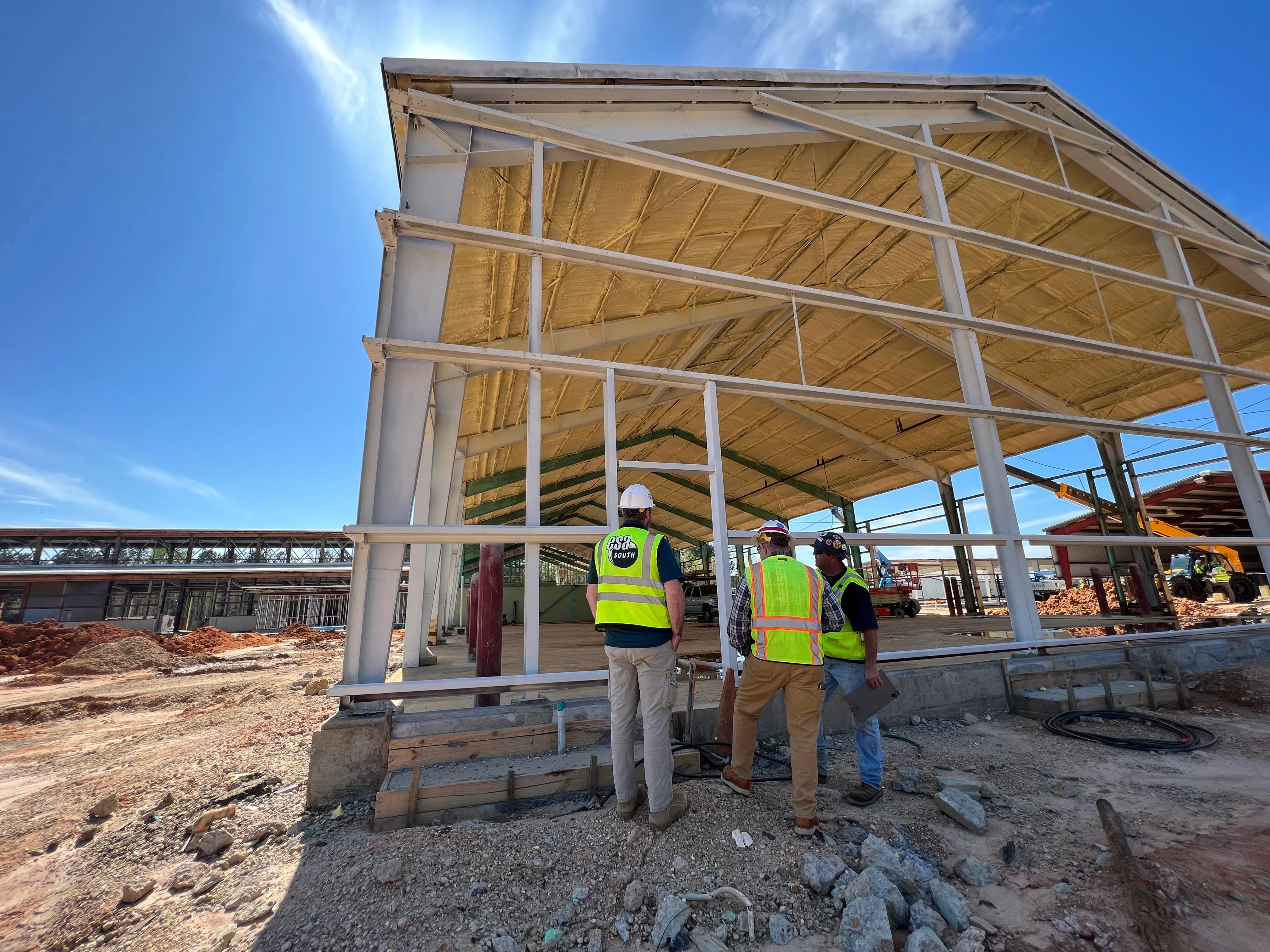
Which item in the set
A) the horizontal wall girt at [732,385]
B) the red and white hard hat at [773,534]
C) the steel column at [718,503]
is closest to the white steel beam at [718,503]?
the steel column at [718,503]

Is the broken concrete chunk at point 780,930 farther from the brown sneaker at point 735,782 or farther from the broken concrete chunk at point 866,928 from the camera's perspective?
the brown sneaker at point 735,782

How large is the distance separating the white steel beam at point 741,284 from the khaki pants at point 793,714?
12.7 ft

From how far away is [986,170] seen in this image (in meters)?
7.32

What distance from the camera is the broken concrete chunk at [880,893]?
228cm

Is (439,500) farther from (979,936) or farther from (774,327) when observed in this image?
(979,936)

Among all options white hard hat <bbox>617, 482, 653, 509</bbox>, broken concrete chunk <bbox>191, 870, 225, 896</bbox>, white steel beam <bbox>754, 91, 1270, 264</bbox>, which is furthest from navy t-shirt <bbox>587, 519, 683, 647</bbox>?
white steel beam <bbox>754, 91, 1270, 264</bbox>

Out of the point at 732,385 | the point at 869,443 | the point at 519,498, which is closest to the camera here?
the point at 732,385

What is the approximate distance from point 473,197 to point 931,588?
47.5 metres

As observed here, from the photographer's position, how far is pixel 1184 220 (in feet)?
29.2

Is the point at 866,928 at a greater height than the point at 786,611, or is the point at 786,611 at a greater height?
the point at 786,611

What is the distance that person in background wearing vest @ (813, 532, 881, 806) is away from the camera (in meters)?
3.62

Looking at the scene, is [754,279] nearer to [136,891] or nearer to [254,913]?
[254,913]

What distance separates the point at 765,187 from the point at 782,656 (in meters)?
5.28

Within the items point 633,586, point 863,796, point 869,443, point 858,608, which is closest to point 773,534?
point 858,608
